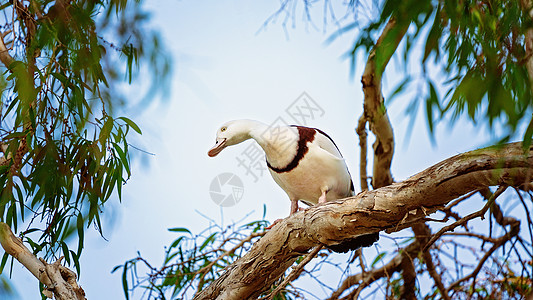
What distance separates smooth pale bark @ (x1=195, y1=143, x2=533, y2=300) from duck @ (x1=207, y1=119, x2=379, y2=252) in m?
0.36

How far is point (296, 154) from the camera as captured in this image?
7.02ft

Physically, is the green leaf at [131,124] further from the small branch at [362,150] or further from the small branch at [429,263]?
the small branch at [429,263]

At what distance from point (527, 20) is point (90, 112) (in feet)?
3.61

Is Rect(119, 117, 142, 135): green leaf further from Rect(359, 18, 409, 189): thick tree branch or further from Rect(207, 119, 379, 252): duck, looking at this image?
Rect(359, 18, 409, 189): thick tree branch

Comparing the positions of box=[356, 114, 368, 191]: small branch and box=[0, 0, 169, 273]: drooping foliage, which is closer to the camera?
box=[0, 0, 169, 273]: drooping foliage

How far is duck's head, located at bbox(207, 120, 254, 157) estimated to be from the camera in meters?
2.17

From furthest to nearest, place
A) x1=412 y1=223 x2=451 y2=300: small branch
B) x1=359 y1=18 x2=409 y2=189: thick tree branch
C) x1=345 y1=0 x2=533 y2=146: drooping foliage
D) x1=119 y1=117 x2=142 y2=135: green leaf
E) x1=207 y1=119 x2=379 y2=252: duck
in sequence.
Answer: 1. x1=412 y1=223 x2=451 y2=300: small branch
2. x1=359 y1=18 x2=409 y2=189: thick tree branch
3. x1=207 y1=119 x2=379 y2=252: duck
4. x1=119 y1=117 x2=142 y2=135: green leaf
5. x1=345 y1=0 x2=533 y2=146: drooping foliage

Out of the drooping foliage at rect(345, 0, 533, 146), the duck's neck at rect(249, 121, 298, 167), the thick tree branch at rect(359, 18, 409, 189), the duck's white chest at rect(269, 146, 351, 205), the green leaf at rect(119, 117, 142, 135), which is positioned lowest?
the drooping foliage at rect(345, 0, 533, 146)

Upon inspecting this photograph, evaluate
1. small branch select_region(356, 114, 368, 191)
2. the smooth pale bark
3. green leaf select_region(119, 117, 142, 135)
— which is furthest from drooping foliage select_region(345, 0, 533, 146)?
small branch select_region(356, 114, 368, 191)

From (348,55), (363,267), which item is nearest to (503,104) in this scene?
(348,55)

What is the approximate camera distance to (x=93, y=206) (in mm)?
1865

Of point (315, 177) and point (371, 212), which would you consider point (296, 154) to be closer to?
point (315, 177)

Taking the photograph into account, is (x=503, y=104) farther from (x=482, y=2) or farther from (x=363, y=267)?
(x=363, y=267)

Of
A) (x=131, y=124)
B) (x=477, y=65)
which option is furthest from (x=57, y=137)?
(x=477, y=65)
